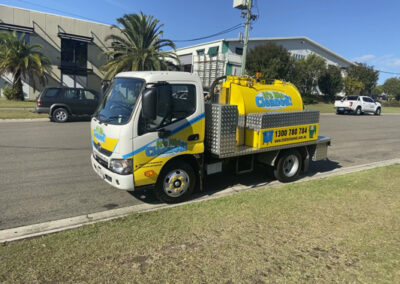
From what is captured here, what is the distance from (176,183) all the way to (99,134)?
1.55m

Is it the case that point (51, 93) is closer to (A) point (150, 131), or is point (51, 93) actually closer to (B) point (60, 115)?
(B) point (60, 115)

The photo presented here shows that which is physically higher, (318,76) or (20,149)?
(318,76)

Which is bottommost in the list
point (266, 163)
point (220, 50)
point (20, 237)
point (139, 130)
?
point (20, 237)

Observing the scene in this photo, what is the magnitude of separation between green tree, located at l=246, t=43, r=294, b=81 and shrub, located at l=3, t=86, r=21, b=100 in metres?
25.0

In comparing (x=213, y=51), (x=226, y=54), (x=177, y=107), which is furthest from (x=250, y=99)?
(x=213, y=51)

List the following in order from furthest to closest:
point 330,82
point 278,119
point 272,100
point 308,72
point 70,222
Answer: point 330,82
point 308,72
point 272,100
point 278,119
point 70,222

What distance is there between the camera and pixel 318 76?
4494 cm

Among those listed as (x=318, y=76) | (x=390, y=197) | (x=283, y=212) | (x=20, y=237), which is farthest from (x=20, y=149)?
(x=318, y=76)

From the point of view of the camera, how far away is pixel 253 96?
5910mm

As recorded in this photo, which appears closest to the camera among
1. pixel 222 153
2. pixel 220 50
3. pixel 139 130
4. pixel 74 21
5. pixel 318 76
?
pixel 139 130

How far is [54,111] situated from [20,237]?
41.2 ft

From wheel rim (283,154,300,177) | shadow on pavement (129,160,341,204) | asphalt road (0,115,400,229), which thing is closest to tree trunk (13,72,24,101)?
asphalt road (0,115,400,229)

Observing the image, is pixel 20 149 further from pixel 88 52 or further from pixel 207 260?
pixel 88 52

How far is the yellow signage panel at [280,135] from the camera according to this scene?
18.6 ft
